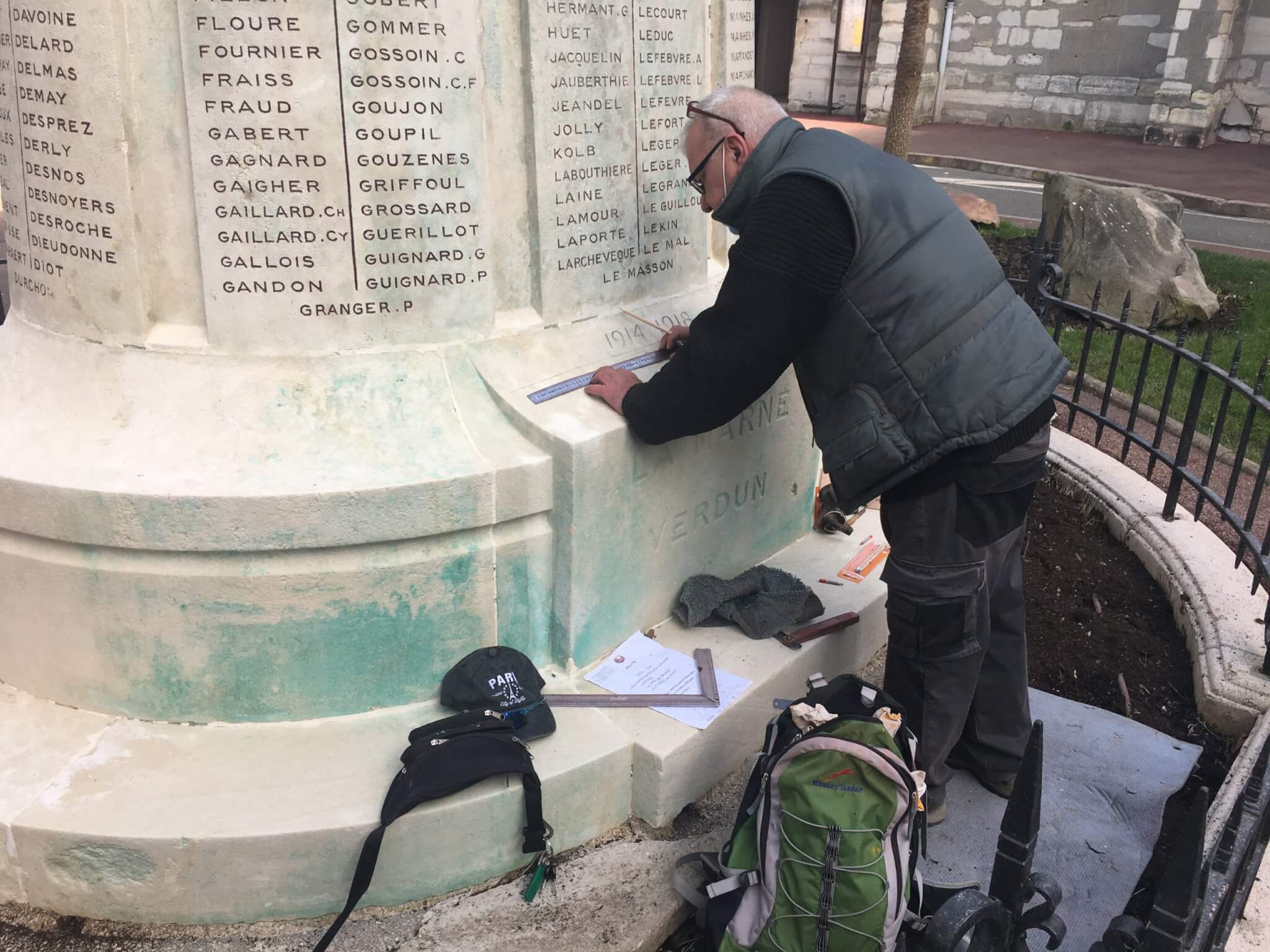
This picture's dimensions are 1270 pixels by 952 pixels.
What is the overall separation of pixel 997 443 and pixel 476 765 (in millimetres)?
1516

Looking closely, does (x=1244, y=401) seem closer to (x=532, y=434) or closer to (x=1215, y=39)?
(x=532, y=434)

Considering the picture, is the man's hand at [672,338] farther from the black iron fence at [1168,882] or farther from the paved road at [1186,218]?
the paved road at [1186,218]

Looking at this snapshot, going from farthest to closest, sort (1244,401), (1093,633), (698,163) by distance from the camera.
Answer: (1244,401), (1093,633), (698,163)

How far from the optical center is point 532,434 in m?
2.93

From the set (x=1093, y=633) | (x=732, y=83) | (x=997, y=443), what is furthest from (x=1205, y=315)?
(x=997, y=443)

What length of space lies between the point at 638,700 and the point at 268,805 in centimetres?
101

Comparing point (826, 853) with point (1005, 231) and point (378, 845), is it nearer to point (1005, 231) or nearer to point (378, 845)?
point (378, 845)

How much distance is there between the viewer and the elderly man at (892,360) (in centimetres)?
255

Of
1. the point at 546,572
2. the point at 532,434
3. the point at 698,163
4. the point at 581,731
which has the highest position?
the point at 698,163

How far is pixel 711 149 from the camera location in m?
2.79

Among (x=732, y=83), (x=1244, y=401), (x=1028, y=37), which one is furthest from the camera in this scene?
(x=1028, y=37)

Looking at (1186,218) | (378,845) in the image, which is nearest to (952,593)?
(378,845)

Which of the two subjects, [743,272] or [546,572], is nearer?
[743,272]

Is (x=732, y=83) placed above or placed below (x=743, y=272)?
above
